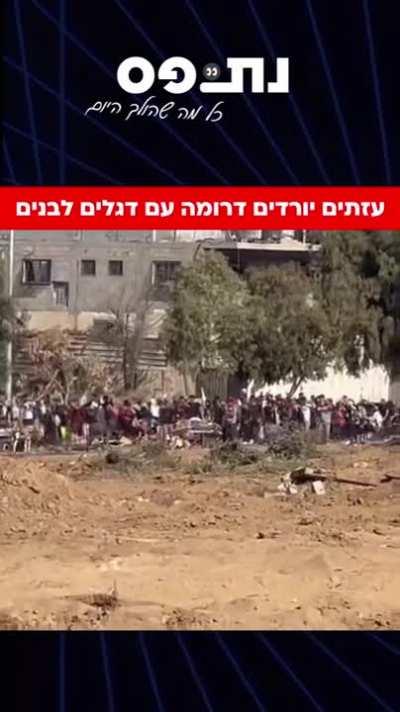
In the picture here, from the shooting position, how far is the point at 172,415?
10.9 m

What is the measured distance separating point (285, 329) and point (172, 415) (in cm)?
47

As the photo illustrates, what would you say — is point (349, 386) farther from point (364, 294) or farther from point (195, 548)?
point (195, 548)

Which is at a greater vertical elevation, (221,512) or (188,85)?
(188,85)

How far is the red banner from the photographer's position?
10.9 metres

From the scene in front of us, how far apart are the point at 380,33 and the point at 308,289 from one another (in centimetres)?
88

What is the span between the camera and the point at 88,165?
35.8 ft

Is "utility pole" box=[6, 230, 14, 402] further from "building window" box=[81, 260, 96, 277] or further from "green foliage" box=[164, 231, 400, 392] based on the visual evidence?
"green foliage" box=[164, 231, 400, 392]

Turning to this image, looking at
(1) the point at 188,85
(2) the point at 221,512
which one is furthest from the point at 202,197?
(2) the point at 221,512

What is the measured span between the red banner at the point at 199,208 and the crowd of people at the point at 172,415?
574 mm

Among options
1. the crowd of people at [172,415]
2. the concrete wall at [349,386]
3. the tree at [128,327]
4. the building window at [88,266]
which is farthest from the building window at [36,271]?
the concrete wall at [349,386]

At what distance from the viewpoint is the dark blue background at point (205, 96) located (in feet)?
35.7

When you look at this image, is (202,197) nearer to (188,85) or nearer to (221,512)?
(188,85)

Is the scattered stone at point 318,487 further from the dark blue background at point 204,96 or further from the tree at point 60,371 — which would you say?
the dark blue background at point 204,96

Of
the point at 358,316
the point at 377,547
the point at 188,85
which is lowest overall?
the point at 377,547
